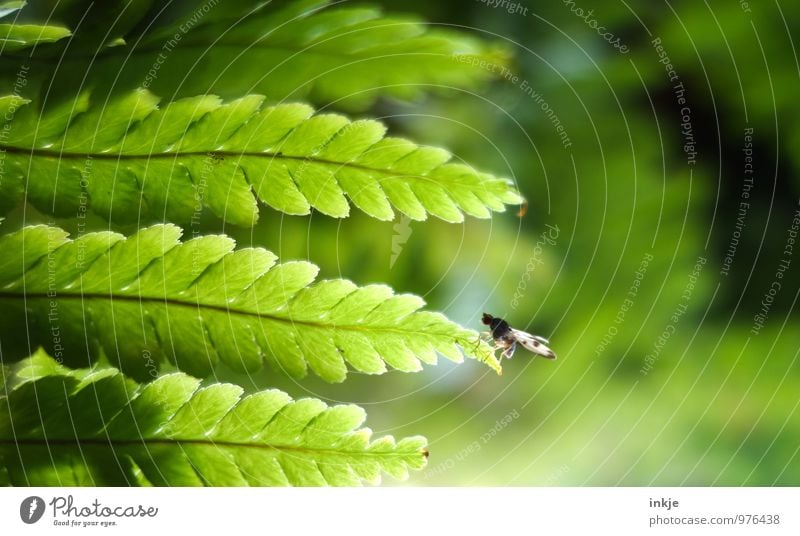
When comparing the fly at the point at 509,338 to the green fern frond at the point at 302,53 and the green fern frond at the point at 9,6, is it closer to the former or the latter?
the green fern frond at the point at 302,53

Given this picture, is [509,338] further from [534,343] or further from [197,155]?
[197,155]

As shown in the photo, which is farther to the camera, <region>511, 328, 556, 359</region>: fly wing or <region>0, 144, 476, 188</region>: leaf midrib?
<region>511, 328, 556, 359</region>: fly wing

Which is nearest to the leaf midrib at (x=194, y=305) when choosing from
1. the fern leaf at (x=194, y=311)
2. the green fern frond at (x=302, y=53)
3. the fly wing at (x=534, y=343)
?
the fern leaf at (x=194, y=311)

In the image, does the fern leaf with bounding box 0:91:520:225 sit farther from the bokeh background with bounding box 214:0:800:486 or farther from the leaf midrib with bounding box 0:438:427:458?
the leaf midrib with bounding box 0:438:427:458

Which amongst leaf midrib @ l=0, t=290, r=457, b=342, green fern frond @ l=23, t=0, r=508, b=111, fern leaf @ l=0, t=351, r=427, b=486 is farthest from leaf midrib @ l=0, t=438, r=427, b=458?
green fern frond @ l=23, t=0, r=508, b=111

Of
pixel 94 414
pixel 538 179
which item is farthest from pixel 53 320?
pixel 538 179
